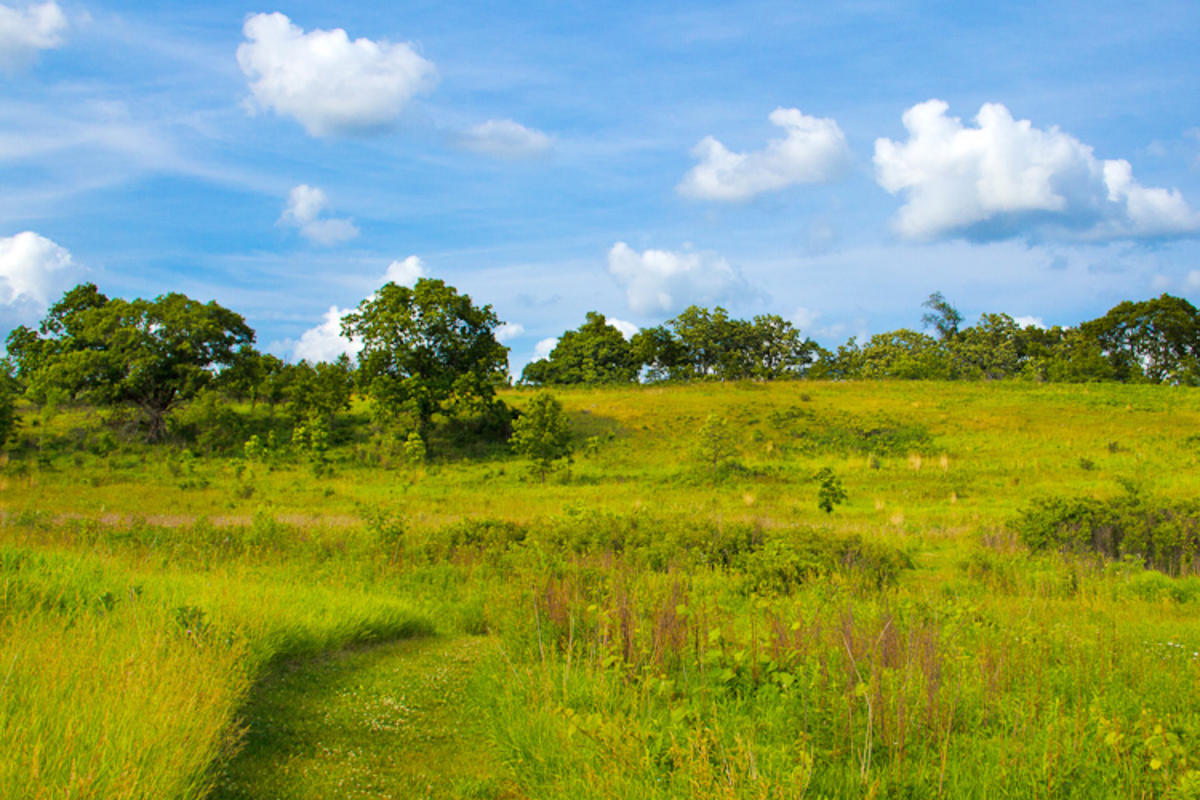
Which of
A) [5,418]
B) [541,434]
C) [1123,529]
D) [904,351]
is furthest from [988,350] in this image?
[5,418]

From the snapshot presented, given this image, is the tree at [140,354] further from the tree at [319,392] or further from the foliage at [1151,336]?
the foliage at [1151,336]

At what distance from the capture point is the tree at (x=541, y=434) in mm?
30359

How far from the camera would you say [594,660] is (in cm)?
645

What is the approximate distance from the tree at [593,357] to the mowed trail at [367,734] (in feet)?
201

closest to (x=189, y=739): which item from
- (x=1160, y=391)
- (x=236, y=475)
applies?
(x=236, y=475)

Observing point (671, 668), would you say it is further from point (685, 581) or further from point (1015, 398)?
point (1015, 398)

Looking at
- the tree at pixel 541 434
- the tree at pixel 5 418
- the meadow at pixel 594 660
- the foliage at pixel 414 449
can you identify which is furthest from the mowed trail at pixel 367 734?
the tree at pixel 5 418

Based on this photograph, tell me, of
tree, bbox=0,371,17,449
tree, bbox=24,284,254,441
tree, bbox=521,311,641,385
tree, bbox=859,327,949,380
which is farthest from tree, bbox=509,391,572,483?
tree, bbox=859,327,949,380

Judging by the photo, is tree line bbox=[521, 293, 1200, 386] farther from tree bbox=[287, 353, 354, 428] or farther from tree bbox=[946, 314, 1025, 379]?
tree bbox=[287, 353, 354, 428]

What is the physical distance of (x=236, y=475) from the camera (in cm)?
2927

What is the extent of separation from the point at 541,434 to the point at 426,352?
893cm

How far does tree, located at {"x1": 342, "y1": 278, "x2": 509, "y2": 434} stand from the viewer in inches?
1378

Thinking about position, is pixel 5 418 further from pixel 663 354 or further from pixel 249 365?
pixel 663 354

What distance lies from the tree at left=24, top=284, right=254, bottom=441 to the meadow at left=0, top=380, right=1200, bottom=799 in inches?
722
